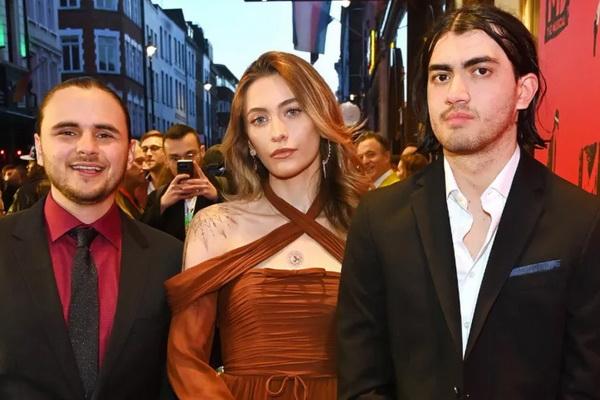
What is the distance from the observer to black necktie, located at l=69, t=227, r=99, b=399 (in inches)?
85.4

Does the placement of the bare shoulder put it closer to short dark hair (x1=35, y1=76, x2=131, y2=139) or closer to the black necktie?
the black necktie

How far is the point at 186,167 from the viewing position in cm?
410

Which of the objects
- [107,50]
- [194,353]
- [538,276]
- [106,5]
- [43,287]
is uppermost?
[106,5]

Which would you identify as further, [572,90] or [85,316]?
[572,90]

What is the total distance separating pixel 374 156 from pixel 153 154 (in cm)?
215

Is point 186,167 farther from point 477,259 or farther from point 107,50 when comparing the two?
point 107,50

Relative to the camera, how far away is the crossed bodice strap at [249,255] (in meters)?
2.35

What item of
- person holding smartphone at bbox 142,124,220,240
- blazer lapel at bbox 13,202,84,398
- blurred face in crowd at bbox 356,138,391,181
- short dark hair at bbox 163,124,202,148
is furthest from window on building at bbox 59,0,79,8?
blazer lapel at bbox 13,202,84,398

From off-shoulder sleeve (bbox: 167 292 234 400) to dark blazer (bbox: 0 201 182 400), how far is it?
88 mm

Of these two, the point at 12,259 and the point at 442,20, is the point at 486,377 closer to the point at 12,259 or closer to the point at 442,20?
the point at 442,20

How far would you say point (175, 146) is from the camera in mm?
5043

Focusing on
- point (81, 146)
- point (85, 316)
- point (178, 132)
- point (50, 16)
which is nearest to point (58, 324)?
point (85, 316)

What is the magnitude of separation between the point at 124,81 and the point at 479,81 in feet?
113

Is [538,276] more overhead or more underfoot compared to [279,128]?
more underfoot
